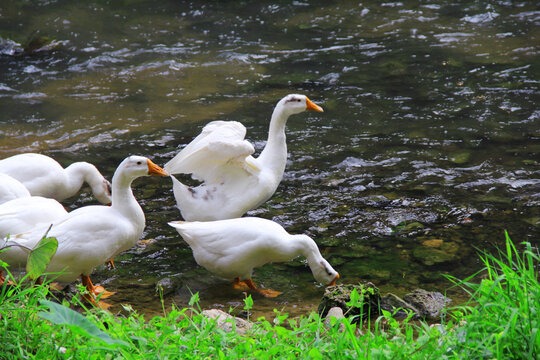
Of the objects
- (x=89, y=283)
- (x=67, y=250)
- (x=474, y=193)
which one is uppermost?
(x=67, y=250)

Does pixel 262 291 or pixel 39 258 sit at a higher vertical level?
pixel 39 258

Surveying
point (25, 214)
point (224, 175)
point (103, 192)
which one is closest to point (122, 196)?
point (25, 214)

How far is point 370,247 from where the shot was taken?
212 inches

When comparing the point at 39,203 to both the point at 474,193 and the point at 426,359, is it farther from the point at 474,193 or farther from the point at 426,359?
the point at 474,193

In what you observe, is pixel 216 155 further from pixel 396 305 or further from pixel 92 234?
pixel 396 305

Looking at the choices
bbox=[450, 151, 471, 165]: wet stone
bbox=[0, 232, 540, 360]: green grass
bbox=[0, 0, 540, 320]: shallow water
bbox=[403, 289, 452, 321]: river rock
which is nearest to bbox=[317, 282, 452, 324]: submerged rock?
bbox=[403, 289, 452, 321]: river rock

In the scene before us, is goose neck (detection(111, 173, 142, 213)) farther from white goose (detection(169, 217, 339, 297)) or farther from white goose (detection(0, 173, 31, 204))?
white goose (detection(0, 173, 31, 204))

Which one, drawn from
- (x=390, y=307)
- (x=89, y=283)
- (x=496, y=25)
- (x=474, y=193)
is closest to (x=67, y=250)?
(x=89, y=283)

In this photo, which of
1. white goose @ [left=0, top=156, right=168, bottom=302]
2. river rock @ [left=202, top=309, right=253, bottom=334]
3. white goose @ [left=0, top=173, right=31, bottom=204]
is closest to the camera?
river rock @ [left=202, top=309, right=253, bottom=334]

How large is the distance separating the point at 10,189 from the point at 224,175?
5.92ft

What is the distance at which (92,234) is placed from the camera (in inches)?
176

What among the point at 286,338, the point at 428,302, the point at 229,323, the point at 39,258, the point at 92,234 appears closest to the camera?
the point at 286,338

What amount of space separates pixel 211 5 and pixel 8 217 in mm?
9575

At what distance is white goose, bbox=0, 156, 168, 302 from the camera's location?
4398 millimetres
